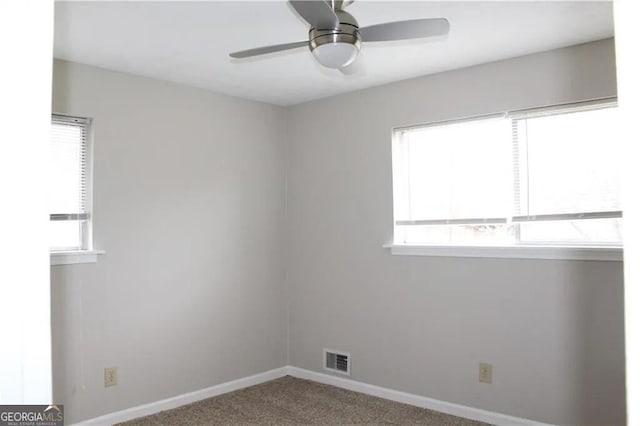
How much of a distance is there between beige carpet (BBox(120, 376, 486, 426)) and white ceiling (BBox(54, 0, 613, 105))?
234 cm

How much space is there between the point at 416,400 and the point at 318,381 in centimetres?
90

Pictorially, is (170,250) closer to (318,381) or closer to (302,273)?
(302,273)

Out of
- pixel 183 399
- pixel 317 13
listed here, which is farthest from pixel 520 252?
pixel 183 399


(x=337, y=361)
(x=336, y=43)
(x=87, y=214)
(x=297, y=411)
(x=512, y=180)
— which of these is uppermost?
(x=336, y=43)

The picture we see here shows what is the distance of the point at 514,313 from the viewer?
3.21 metres

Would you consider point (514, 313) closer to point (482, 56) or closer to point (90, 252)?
point (482, 56)

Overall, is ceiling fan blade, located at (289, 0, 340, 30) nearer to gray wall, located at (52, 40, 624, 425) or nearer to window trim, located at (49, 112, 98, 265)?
gray wall, located at (52, 40, 624, 425)

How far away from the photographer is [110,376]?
3.31m

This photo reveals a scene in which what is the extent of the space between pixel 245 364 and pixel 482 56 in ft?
9.52

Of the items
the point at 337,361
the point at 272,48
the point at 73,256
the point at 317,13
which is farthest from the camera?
the point at 337,361

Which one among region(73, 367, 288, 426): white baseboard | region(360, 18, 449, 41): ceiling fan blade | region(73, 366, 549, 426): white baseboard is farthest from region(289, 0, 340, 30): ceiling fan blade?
region(73, 367, 288, 426): white baseboard

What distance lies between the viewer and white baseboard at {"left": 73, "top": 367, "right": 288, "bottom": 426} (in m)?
3.29

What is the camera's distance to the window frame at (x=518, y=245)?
9.56 feet

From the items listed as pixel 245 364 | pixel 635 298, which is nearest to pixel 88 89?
pixel 245 364
